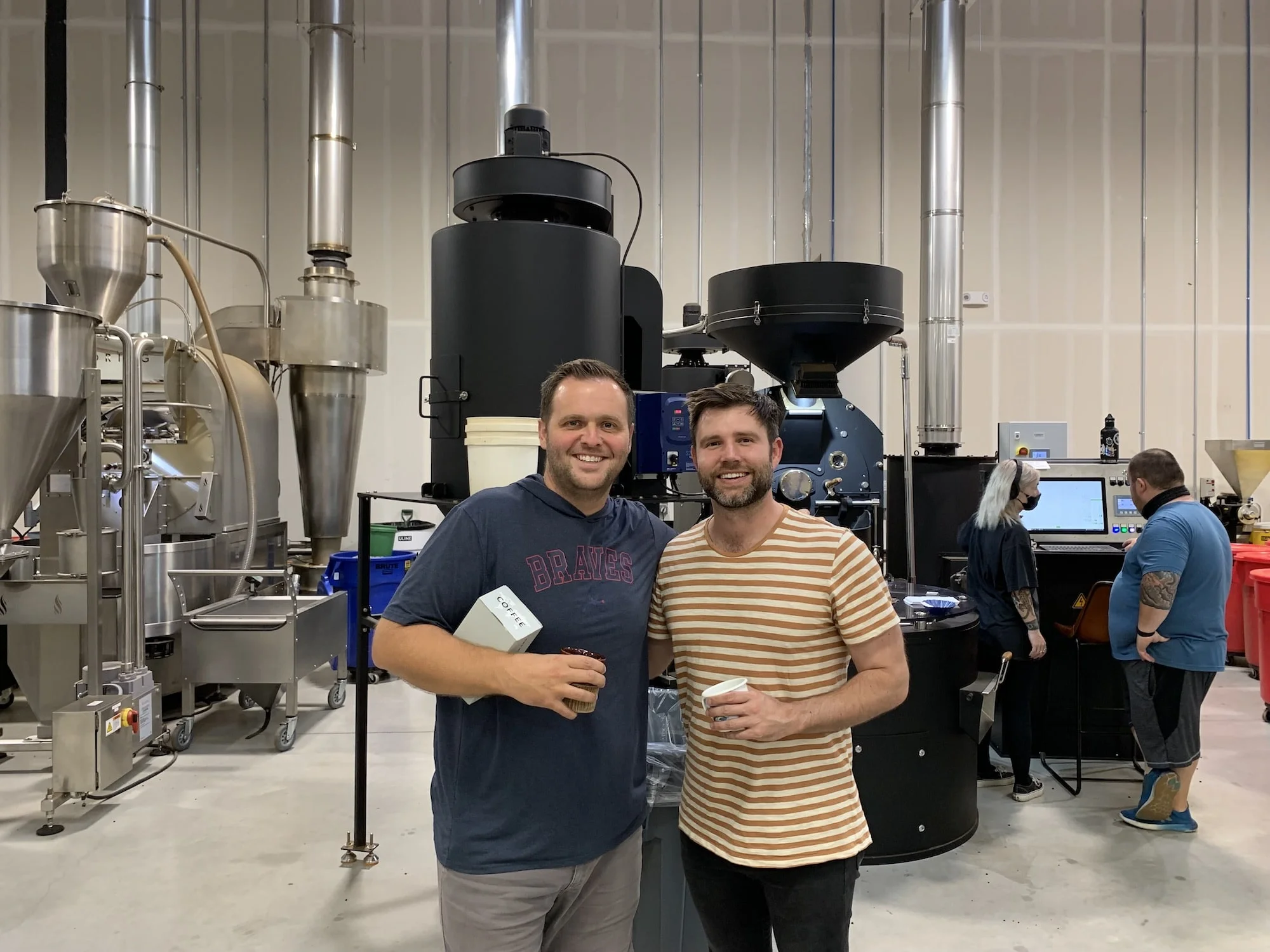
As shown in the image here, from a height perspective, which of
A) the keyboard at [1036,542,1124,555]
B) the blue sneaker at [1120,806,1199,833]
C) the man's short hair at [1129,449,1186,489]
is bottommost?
the blue sneaker at [1120,806,1199,833]

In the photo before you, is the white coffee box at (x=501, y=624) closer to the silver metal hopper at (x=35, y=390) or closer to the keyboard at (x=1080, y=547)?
the silver metal hopper at (x=35, y=390)

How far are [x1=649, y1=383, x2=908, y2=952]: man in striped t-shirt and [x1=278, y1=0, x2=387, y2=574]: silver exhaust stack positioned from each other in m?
4.38

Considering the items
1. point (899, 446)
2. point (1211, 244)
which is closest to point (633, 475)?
point (899, 446)

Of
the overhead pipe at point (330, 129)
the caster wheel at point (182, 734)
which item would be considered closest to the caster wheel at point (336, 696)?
the caster wheel at point (182, 734)

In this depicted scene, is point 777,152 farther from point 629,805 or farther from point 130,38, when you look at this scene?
point 629,805

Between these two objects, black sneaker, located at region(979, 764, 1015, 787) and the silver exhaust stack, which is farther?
the silver exhaust stack

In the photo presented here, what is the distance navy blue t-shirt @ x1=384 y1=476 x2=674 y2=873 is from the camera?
4.17 feet

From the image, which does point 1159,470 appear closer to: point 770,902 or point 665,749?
point 665,749

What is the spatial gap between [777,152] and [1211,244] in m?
3.49

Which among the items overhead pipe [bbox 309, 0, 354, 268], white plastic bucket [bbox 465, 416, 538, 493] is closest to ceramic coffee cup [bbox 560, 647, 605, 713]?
white plastic bucket [bbox 465, 416, 538, 493]

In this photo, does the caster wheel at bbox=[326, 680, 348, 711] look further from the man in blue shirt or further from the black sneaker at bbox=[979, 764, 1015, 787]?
the man in blue shirt

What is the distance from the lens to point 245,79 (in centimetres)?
653

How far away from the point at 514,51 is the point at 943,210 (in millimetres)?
2900

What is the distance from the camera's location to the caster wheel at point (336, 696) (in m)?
4.75
